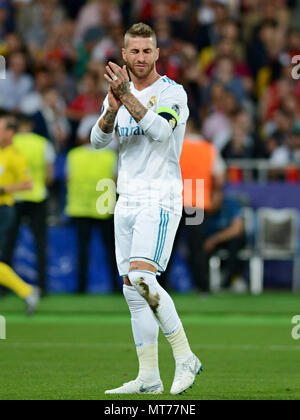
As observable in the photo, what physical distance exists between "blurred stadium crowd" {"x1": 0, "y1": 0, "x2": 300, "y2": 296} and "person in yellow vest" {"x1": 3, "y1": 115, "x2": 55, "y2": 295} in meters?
0.06

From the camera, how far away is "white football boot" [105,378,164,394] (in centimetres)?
721

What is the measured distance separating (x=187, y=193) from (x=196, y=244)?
2.74 ft

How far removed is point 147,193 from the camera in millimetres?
7281

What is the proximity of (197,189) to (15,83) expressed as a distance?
15.5ft

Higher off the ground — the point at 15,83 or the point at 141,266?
the point at 15,83

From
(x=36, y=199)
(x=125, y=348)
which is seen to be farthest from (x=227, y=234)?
(x=125, y=348)

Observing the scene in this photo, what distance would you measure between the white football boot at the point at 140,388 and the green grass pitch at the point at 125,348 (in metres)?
0.10

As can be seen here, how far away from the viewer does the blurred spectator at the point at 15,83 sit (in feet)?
58.7

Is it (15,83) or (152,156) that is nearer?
(152,156)

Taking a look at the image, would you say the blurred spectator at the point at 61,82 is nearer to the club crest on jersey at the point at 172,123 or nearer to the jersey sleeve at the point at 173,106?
the jersey sleeve at the point at 173,106

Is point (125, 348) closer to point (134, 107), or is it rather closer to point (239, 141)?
point (134, 107)

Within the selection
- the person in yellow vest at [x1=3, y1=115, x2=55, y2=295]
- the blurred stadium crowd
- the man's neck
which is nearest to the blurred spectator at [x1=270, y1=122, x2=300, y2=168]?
the blurred stadium crowd
